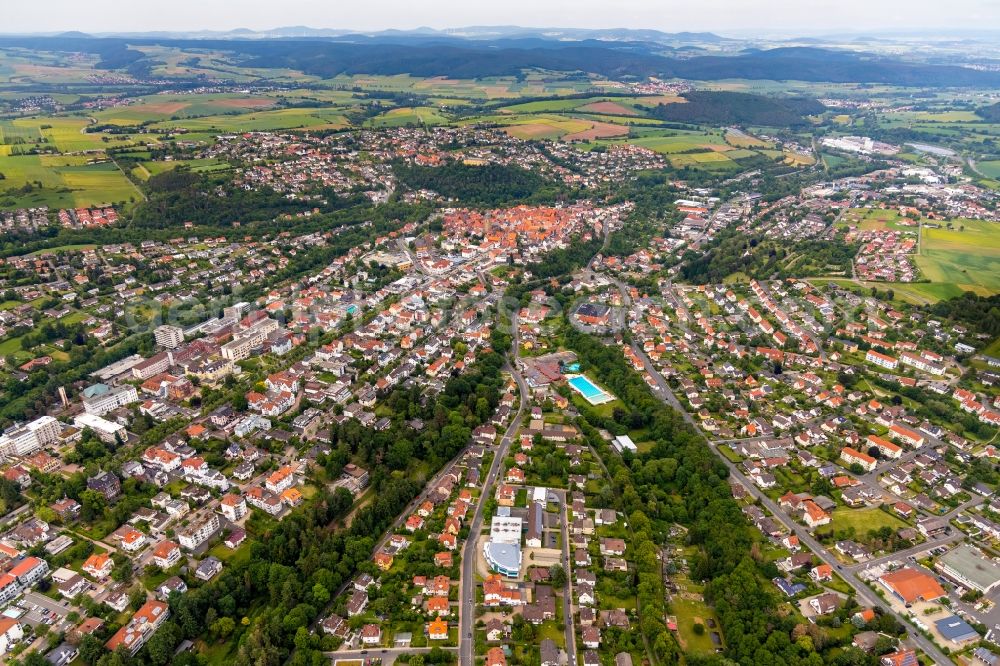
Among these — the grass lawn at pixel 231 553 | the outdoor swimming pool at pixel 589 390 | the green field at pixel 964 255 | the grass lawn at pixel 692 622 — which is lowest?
the grass lawn at pixel 231 553

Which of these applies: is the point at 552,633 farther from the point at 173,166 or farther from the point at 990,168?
the point at 990,168

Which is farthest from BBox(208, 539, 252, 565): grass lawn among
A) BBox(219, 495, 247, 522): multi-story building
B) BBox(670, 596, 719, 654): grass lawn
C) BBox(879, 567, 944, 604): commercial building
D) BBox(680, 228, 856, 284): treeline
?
BBox(680, 228, 856, 284): treeline

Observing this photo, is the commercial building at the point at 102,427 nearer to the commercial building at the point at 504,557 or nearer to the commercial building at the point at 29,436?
the commercial building at the point at 29,436

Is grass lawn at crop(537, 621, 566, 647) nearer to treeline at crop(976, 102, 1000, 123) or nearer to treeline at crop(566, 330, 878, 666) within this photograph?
treeline at crop(566, 330, 878, 666)

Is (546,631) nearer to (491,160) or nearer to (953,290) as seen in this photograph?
(953,290)

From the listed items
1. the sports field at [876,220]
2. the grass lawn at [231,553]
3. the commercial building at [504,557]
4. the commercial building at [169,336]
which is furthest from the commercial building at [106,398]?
the sports field at [876,220]

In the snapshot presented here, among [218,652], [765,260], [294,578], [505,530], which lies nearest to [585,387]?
[505,530]

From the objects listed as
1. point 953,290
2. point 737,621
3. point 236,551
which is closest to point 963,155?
point 953,290
